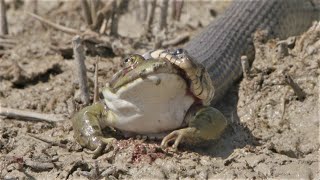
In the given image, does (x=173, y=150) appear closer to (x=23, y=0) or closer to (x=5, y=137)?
(x=5, y=137)

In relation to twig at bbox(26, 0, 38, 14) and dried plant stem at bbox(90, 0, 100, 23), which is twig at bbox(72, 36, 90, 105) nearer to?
dried plant stem at bbox(90, 0, 100, 23)

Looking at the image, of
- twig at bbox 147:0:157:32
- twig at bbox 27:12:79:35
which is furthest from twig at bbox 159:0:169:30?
twig at bbox 27:12:79:35

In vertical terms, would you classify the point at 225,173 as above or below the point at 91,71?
below

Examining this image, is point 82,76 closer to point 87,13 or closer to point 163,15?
point 87,13

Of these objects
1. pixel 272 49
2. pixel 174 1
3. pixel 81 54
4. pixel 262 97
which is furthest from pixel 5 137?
pixel 174 1

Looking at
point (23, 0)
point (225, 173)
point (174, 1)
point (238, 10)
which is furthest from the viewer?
point (23, 0)

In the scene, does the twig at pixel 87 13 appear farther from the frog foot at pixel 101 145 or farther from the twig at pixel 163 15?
the frog foot at pixel 101 145

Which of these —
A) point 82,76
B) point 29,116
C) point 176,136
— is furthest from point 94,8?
point 176,136
